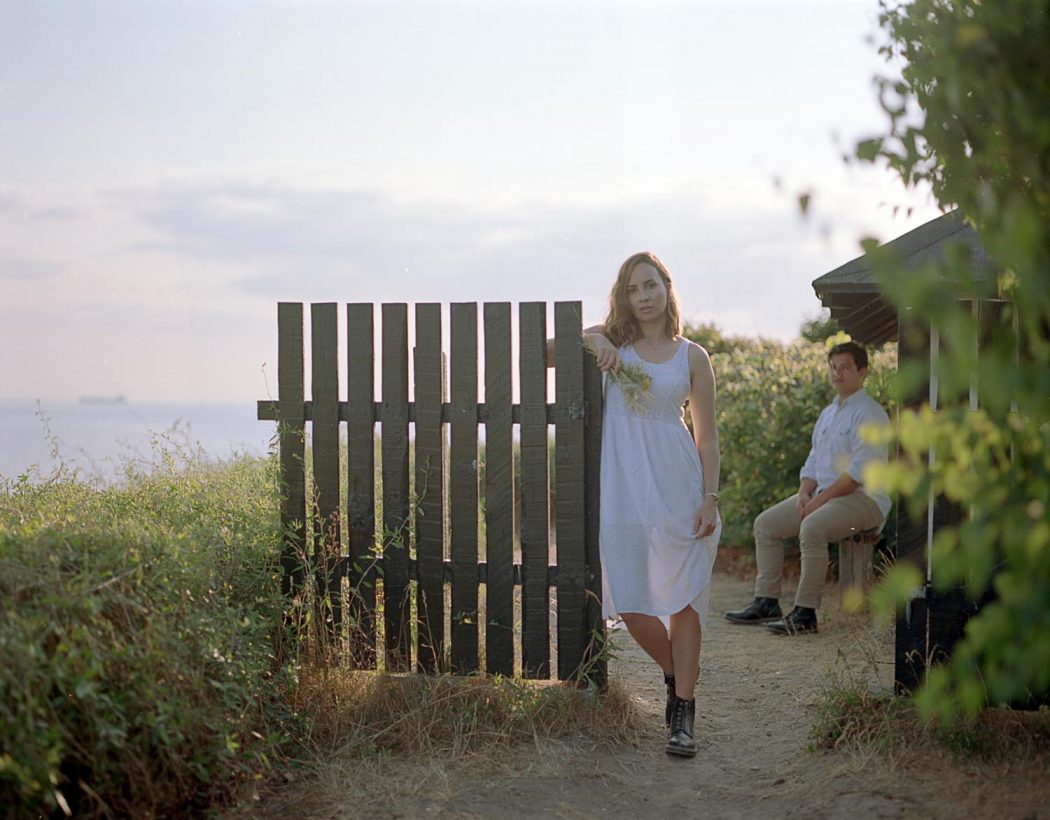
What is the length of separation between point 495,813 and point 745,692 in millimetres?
2404

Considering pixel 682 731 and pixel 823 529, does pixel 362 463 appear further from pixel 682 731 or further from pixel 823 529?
pixel 823 529

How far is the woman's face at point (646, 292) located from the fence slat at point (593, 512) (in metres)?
0.34

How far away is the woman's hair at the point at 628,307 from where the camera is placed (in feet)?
17.5

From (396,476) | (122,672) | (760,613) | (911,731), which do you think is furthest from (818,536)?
(122,672)

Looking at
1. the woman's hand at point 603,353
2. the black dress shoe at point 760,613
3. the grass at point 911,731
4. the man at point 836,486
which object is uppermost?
the woman's hand at point 603,353

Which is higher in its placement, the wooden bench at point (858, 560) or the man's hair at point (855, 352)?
the man's hair at point (855, 352)

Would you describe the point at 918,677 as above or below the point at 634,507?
below

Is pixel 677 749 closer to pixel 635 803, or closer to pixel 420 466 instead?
pixel 635 803

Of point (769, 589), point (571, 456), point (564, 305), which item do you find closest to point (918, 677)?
point (571, 456)

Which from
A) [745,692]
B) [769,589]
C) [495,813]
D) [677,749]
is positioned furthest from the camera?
[769,589]

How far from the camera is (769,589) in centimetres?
840

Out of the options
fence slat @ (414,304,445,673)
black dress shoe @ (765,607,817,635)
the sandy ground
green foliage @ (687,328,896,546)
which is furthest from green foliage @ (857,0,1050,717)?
green foliage @ (687,328,896,546)

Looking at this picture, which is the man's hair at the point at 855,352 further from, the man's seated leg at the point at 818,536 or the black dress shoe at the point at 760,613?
the black dress shoe at the point at 760,613

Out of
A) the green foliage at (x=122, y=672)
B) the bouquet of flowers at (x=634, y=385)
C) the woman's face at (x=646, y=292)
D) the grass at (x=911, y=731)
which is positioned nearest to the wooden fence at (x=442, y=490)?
the bouquet of flowers at (x=634, y=385)
